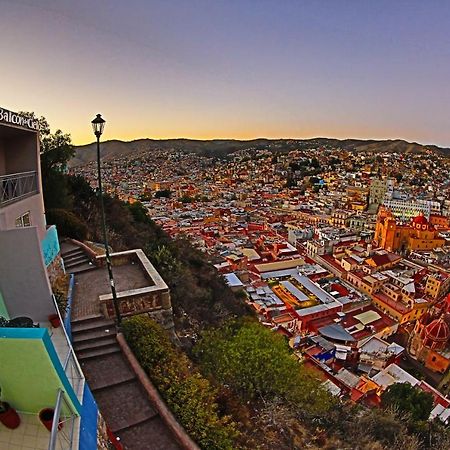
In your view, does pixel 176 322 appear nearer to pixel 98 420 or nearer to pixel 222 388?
pixel 222 388

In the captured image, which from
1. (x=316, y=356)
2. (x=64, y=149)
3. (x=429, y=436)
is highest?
(x=64, y=149)

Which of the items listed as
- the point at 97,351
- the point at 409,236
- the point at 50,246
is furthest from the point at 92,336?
the point at 409,236

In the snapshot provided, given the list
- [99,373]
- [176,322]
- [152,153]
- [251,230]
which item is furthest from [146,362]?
[152,153]

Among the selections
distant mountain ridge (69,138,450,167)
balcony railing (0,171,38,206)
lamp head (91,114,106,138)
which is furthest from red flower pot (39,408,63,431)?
distant mountain ridge (69,138,450,167)

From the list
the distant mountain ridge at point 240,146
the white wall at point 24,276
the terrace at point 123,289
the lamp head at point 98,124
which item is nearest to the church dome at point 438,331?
the terrace at point 123,289

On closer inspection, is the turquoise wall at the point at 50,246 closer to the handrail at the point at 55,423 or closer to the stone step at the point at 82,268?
the stone step at the point at 82,268

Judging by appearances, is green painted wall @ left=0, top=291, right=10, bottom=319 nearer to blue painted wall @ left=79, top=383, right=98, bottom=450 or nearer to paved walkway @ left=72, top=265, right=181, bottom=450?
paved walkway @ left=72, top=265, right=181, bottom=450
